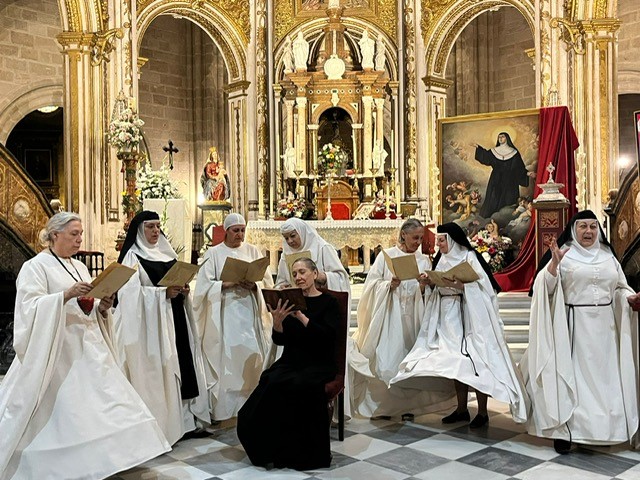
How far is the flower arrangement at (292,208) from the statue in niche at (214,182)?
173 cm

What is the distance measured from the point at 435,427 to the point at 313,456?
4.26ft

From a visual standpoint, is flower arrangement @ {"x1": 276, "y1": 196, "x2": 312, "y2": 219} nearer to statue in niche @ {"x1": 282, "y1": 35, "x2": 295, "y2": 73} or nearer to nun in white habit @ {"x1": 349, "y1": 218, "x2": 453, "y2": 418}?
statue in niche @ {"x1": 282, "y1": 35, "x2": 295, "y2": 73}

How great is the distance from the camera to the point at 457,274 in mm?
5172

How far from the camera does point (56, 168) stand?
693 inches

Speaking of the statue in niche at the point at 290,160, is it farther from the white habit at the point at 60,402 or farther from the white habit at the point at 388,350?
the white habit at the point at 60,402

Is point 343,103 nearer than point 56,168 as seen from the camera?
Yes

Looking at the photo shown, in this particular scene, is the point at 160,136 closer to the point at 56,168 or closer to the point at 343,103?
the point at 56,168

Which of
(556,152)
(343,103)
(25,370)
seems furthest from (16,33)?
(25,370)

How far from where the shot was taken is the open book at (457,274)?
16.8 ft

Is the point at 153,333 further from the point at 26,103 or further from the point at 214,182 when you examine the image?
the point at 26,103

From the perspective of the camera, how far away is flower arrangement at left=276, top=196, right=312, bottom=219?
1204 centimetres

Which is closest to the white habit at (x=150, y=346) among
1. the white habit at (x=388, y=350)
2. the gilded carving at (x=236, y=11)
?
the white habit at (x=388, y=350)

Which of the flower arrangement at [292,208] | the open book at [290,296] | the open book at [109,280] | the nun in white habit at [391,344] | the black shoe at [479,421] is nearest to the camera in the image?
the open book at [109,280]

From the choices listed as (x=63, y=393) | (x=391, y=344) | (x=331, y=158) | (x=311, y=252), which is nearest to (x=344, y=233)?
(x=331, y=158)
